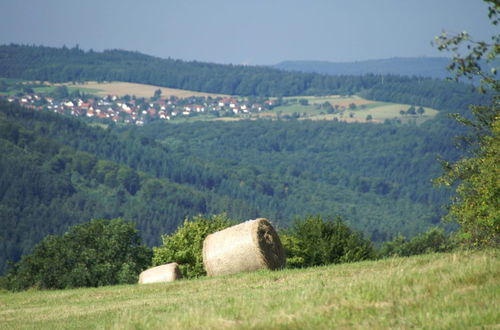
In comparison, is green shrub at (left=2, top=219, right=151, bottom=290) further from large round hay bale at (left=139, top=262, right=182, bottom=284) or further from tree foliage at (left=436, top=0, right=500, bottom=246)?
tree foliage at (left=436, top=0, right=500, bottom=246)

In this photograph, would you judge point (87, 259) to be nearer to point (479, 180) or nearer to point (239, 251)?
point (239, 251)

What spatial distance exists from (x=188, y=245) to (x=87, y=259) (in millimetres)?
11440

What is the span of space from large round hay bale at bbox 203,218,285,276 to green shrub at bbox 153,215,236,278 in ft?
15.6

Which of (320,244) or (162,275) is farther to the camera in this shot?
(320,244)

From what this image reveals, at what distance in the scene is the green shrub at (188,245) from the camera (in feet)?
108

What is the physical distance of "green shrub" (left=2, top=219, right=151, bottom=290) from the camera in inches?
1636

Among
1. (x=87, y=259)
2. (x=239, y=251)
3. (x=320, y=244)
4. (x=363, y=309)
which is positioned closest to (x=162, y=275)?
(x=239, y=251)

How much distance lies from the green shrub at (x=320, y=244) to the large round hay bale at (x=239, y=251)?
74.4 inches

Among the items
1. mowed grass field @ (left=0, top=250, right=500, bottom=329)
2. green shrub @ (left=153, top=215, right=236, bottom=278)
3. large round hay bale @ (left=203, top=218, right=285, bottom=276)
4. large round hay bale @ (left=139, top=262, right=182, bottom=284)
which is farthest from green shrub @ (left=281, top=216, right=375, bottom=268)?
mowed grass field @ (left=0, top=250, right=500, bottom=329)

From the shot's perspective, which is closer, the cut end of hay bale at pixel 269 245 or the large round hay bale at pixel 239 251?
the large round hay bale at pixel 239 251

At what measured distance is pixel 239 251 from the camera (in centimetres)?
2709

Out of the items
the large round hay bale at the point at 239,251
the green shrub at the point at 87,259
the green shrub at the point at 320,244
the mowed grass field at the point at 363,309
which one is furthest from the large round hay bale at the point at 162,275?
the green shrub at the point at 87,259

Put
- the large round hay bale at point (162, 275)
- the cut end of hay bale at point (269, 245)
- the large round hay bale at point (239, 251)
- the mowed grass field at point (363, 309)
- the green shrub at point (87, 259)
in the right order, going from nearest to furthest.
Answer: the mowed grass field at point (363, 309) < the large round hay bale at point (239, 251) < the cut end of hay bale at point (269, 245) < the large round hay bale at point (162, 275) < the green shrub at point (87, 259)

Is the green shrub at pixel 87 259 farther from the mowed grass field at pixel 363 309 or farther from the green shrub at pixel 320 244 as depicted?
the mowed grass field at pixel 363 309
